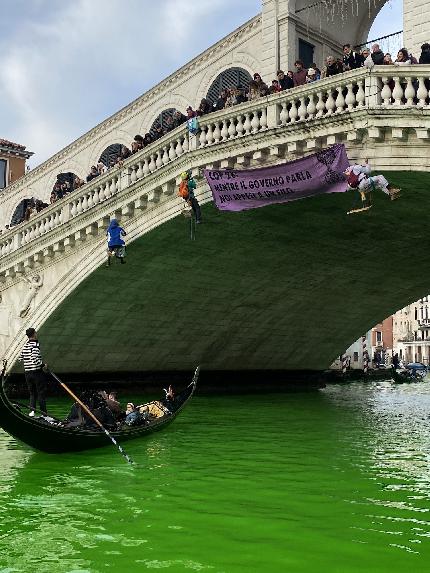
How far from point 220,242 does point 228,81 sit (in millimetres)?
3753

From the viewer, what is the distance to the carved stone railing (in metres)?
10.5

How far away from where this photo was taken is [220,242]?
49.8ft

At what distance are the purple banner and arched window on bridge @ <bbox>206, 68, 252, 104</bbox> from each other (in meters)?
4.39

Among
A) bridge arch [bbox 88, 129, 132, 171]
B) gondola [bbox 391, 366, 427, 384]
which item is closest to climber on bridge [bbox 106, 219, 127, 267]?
bridge arch [bbox 88, 129, 132, 171]

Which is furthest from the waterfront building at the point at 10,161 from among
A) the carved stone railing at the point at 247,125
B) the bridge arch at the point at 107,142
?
the carved stone railing at the point at 247,125

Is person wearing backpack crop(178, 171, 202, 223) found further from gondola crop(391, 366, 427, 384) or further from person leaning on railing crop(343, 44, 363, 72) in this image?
gondola crop(391, 366, 427, 384)

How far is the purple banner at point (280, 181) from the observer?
427 inches

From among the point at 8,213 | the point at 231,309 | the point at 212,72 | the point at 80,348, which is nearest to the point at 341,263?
the point at 231,309

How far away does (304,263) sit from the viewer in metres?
17.5

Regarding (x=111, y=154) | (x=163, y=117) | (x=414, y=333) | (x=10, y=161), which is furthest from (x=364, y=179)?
(x=414, y=333)

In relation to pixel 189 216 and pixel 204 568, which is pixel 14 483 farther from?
pixel 189 216

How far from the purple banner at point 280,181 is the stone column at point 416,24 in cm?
289

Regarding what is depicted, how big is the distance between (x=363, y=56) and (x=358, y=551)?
8.26m

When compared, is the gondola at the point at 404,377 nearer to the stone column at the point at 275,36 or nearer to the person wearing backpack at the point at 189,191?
the stone column at the point at 275,36
